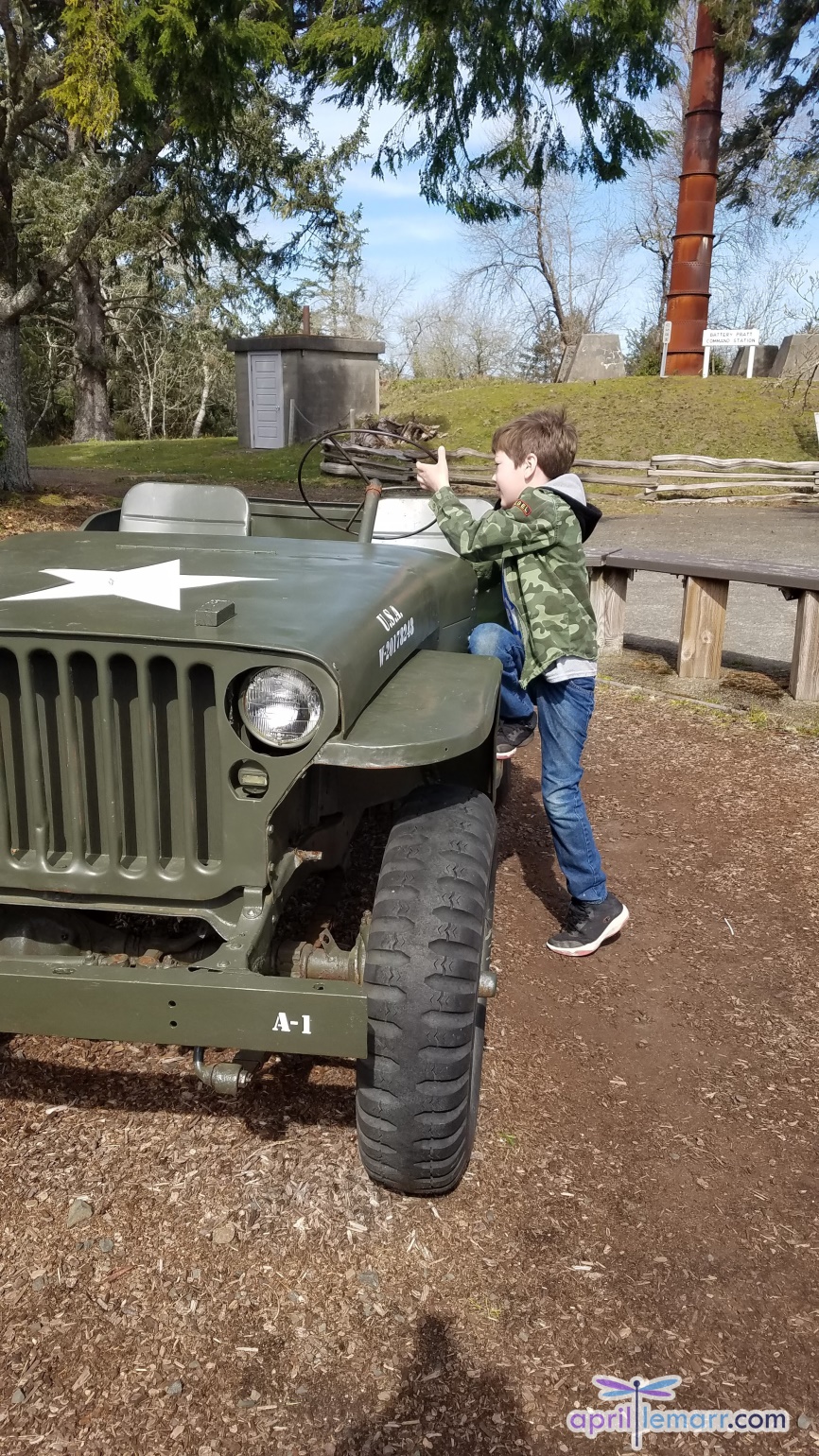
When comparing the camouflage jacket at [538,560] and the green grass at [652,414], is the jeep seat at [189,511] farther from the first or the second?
the green grass at [652,414]

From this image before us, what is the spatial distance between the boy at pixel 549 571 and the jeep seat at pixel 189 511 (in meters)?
0.76

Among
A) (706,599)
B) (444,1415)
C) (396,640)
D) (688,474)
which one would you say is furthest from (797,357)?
(444,1415)

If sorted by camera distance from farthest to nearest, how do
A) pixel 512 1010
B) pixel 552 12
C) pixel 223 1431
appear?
pixel 552 12 < pixel 512 1010 < pixel 223 1431

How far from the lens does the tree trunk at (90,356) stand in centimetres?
2739

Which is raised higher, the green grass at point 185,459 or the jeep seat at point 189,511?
the jeep seat at point 189,511

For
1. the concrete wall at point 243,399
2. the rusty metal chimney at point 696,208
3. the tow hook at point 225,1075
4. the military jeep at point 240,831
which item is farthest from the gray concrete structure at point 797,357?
the tow hook at point 225,1075

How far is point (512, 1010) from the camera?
3.37 metres

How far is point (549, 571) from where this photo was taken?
338 centimetres

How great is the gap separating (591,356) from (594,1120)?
26.4 meters

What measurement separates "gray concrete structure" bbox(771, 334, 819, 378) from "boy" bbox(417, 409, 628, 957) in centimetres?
2059

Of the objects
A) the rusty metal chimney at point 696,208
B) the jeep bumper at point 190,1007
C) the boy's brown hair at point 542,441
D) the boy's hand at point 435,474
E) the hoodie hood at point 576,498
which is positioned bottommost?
the jeep bumper at point 190,1007

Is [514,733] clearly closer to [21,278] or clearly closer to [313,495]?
[313,495]

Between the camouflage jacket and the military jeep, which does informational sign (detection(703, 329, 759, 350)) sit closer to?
the camouflage jacket

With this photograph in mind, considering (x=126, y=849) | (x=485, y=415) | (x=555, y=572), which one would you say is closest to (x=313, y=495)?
(x=485, y=415)
